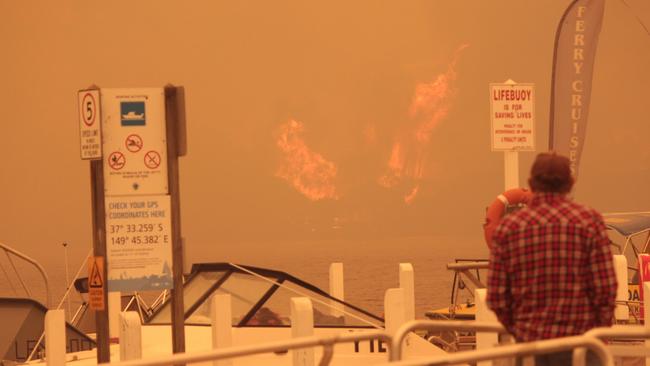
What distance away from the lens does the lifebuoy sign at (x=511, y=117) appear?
9.51 m

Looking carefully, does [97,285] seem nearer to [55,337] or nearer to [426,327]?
[55,337]

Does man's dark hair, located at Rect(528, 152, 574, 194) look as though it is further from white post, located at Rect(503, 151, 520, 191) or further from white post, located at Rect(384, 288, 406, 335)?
white post, located at Rect(503, 151, 520, 191)

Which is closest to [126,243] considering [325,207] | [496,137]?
[496,137]

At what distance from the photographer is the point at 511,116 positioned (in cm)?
958

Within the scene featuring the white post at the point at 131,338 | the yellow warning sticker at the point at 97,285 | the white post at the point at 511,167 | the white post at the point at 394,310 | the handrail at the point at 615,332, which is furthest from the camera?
the white post at the point at 511,167

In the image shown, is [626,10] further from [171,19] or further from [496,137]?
[496,137]

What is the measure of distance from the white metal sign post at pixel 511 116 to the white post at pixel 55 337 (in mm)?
3728

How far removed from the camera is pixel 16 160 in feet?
75.8

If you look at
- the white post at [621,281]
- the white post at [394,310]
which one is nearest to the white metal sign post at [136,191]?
the white post at [394,310]

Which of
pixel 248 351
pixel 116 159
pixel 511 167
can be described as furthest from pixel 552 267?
pixel 511 167

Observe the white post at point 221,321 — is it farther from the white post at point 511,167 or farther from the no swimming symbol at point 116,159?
the white post at point 511,167

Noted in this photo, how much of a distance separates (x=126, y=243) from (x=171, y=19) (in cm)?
1673

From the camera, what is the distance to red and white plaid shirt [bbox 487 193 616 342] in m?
4.81

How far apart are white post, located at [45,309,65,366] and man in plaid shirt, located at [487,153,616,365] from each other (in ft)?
10.2
